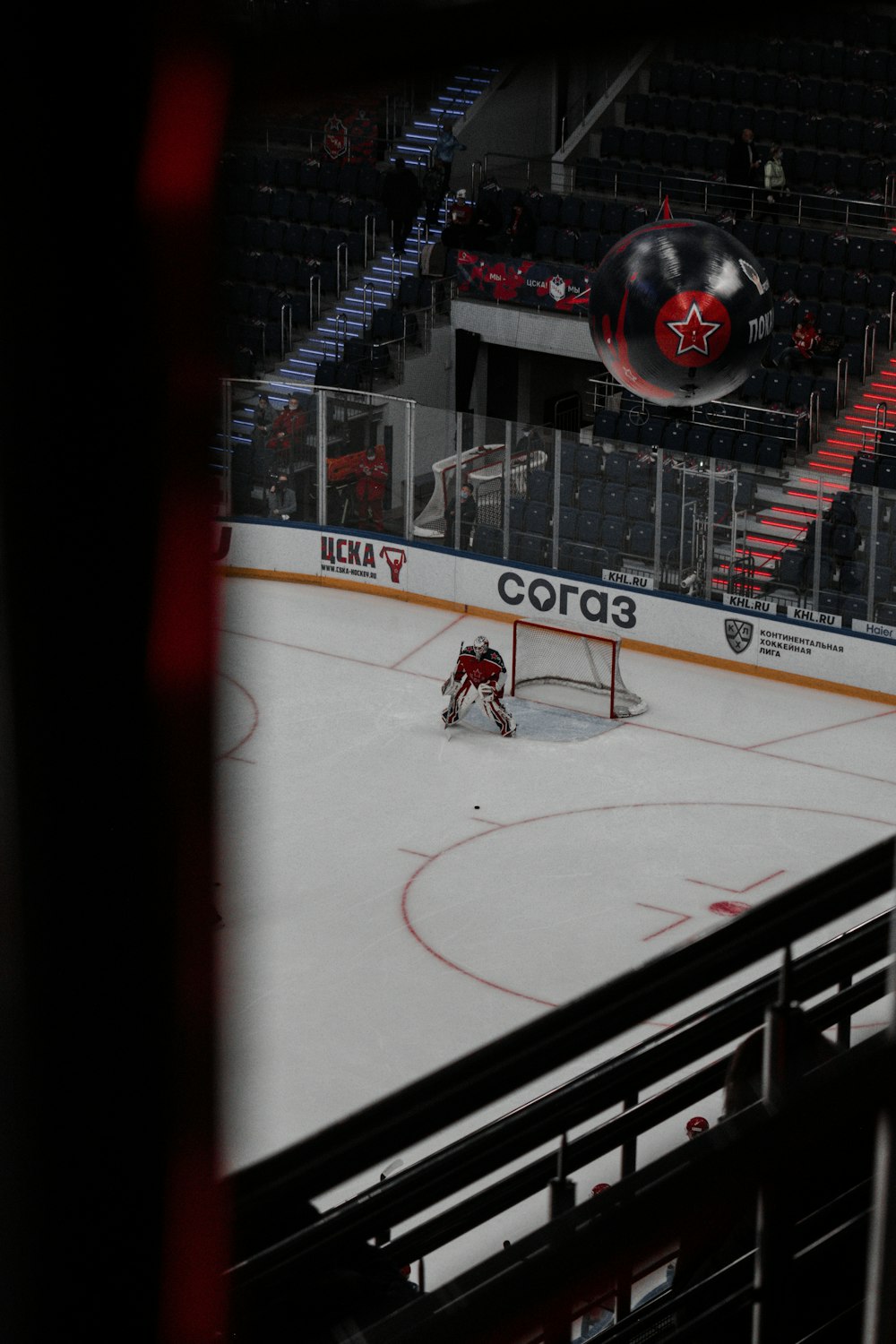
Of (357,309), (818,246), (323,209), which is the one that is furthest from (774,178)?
(323,209)

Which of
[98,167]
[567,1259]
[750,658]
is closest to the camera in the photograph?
[98,167]

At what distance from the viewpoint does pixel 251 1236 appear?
929 millimetres

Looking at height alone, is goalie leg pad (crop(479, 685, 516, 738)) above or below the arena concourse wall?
below

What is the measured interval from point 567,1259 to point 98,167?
1.75 feet

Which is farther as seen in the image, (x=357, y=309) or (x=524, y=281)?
(x=357, y=309)

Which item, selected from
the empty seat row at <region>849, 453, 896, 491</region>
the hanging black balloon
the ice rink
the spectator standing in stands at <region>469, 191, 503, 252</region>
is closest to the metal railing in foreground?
the ice rink

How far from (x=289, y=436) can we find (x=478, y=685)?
14.6ft

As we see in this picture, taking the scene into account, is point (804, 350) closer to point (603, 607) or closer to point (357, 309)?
point (603, 607)

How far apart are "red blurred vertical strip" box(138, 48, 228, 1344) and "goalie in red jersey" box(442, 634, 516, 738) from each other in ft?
41.7

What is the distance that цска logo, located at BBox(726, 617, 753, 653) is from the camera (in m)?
15.4

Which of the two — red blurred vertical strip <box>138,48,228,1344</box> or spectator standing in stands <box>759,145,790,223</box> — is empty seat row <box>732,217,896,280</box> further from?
red blurred vertical strip <box>138,48,228,1344</box>

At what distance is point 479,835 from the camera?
12.2 meters

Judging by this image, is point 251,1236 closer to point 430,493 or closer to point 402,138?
point 430,493

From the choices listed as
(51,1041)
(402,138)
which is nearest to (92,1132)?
(51,1041)
